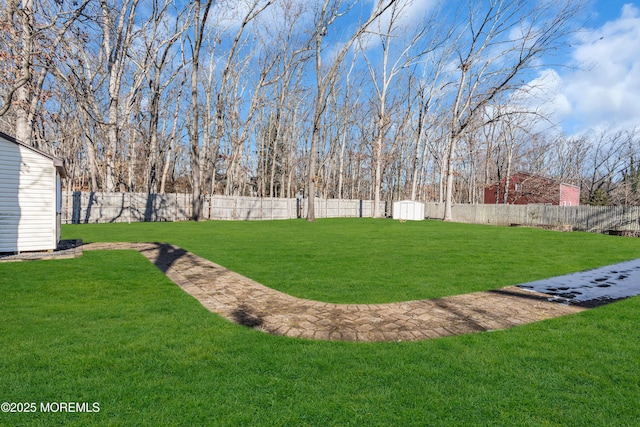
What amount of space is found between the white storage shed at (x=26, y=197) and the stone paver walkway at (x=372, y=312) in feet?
17.4

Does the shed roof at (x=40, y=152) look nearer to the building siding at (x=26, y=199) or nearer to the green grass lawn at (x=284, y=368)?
the building siding at (x=26, y=199)

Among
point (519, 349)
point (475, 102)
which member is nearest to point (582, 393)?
point (519, 349)

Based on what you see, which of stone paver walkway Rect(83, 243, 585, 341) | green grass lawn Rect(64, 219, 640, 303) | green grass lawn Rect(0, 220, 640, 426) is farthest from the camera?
green grass lawn Rect(64, 219, 640, 303)

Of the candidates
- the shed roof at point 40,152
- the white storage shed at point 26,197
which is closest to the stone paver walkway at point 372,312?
the white storage shed at point 26,197

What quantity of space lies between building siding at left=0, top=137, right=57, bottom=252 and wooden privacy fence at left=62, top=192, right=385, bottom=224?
12657 millimetres

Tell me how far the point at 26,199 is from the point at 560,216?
1028 inches

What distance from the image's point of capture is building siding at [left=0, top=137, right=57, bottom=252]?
8.39m

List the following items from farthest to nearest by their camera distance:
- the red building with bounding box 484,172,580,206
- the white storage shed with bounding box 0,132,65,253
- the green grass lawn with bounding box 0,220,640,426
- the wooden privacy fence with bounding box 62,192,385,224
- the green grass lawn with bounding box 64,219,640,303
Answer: the red building with bounding box 484,172,580,206, the wooden privacy fence with bounding box 62,192,385,224, the white storage shed with bounding box 0,132,65,253, the green grass lawn with bounding box 64,219,640,303, the green grass lawn with bounding box 0,220,640,426

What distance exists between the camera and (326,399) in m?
2.48

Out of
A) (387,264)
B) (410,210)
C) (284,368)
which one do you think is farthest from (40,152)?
(410,210)

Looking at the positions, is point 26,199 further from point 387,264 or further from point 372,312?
point 372,312

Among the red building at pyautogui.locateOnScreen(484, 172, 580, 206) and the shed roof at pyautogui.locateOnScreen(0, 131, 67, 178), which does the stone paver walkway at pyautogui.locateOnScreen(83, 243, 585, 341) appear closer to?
the shed roof at pyautogui.locateOnScreen(0, 131, 67, 178)

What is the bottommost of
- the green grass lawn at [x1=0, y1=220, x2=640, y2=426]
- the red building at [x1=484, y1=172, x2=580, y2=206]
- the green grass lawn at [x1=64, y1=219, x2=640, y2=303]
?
the green grass lawn at [x1=0, y1=220, x2=640, y2=426]

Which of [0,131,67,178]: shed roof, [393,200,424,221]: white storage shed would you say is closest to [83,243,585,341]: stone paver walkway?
[0,131,67,178]: shed roof
